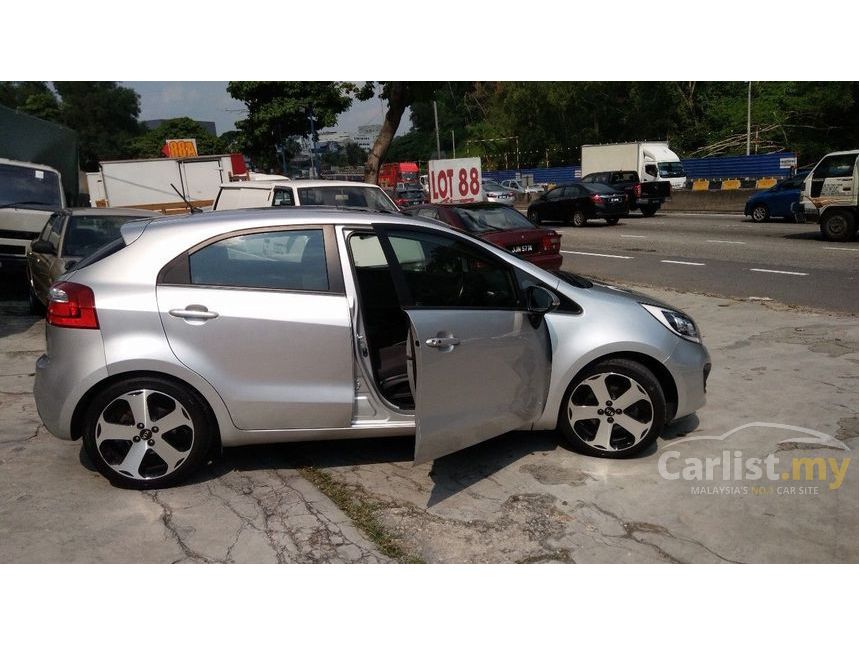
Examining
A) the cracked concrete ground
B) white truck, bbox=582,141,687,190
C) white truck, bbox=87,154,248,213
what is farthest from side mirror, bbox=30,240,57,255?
white truck, bbox=582,141,687,190

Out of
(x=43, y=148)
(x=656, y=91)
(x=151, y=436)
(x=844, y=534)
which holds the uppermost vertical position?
(x=656, y=91)

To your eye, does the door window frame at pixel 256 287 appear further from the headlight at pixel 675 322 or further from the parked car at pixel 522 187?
the parked car at pixel 522 187

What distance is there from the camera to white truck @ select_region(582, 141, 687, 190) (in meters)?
33.9

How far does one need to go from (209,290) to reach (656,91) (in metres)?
45.9

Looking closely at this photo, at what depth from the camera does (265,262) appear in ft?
14.2

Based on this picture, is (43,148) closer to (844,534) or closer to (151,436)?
(151,436)

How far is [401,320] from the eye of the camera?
203 inches

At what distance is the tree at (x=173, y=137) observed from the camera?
3039 inches

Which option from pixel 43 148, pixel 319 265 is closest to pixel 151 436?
pixel 319 265

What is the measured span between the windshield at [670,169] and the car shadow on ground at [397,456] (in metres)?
31.1

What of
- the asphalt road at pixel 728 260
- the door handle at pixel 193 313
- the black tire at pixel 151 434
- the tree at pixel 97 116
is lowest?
the asphalt road at pixel 728 260

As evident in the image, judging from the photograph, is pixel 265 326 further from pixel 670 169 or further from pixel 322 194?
pixel 670 169

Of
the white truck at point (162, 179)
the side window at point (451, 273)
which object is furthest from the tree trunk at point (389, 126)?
the side window at point (451, 273)

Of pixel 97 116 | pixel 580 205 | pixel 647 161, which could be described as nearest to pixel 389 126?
pixel 580 205
